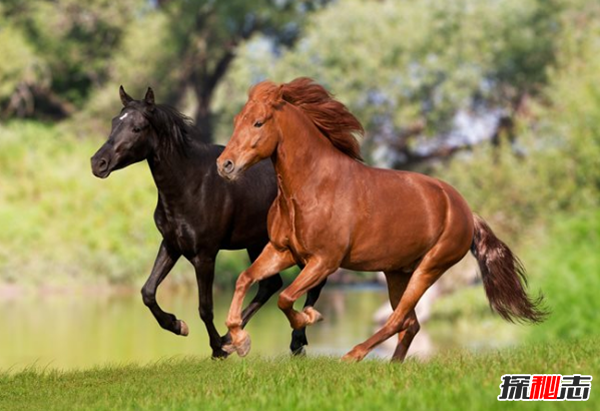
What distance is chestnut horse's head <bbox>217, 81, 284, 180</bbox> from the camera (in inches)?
292

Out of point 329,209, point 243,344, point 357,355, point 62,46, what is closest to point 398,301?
point 357,355

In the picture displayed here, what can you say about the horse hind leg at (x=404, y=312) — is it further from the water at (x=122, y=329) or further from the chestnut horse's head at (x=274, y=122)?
the water at (x=122, y=329)

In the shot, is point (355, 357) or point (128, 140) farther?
point (128, 140)

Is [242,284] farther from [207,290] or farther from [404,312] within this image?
[404,312]

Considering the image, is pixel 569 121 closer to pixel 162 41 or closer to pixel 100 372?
pixel 100 372

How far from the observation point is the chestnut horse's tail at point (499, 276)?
8953mm

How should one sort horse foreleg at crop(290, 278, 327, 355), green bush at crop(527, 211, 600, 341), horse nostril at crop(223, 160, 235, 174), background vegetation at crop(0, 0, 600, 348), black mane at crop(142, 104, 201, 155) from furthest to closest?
1. background vegetation at crop(0, 0, 600, 348)
2. green bush at crop(527, 211, 600, 341)
3. horse foreleg at crop(290, 278, 327, 355)
4. black mane at crop(142, 104, 201, 155)
5. horse nostril at crop(223, 160, 235, 174)

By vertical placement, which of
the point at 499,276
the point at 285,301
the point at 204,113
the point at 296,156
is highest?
the point at 296,156

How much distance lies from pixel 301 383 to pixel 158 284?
81.7 inches

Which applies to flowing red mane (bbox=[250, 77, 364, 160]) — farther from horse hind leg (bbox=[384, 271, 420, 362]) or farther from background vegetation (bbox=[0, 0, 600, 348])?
background vegetation (bbox=[0, 0, 600, 348])

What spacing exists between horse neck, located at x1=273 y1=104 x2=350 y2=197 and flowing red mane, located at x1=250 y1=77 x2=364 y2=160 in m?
0.20

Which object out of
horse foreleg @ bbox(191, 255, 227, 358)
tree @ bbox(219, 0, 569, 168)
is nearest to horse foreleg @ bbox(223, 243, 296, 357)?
horse foreleg @ bbox(191, 255, 227, 358)

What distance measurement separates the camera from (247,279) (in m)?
7.73

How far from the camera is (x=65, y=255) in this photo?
26.5m
